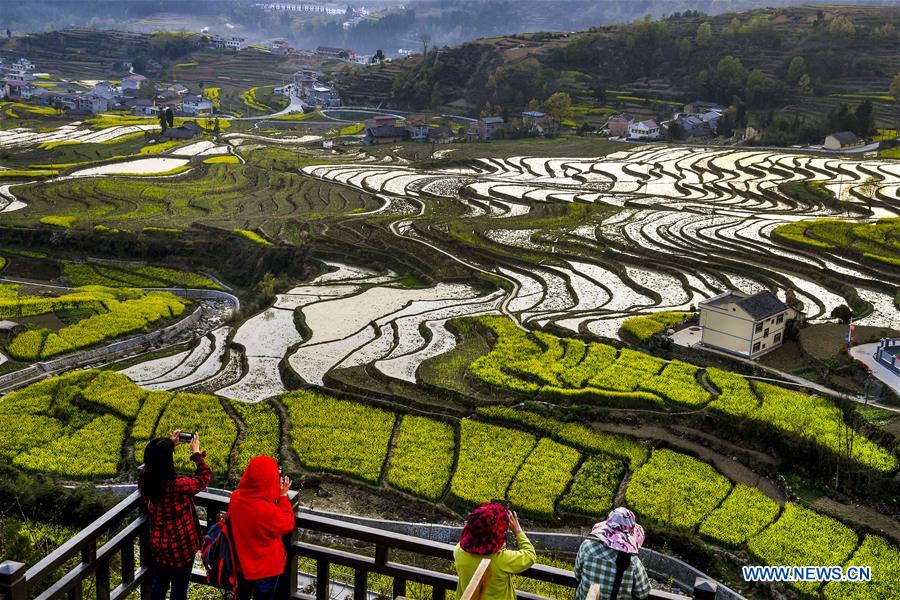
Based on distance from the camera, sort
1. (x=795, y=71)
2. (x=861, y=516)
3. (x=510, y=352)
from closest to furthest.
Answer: (x=861, y=516) < (x=510, y=352) < (x=795, y=71)

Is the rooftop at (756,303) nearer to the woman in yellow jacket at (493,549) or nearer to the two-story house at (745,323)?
the two-story house at (745,323)

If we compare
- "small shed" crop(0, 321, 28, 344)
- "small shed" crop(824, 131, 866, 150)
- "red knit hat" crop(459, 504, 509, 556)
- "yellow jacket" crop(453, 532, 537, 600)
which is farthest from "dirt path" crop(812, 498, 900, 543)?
"small shed" crop(824, 131, 866, 150)

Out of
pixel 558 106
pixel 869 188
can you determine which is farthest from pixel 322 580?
pixel 558 106

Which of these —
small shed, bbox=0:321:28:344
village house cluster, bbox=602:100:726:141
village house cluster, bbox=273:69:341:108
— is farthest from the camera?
village house cluster, bbox=273:69:341:108

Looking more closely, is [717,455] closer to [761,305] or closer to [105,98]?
[761,305]

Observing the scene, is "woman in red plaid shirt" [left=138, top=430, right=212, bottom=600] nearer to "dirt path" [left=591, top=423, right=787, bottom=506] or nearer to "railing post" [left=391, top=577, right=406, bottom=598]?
"railing post" [left=391, top=577, right=406, bottom=598]

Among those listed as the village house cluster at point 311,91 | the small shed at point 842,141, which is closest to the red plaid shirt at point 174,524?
the small shed at point 842,141

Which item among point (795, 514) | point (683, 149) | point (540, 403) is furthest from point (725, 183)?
point (795, 514)
